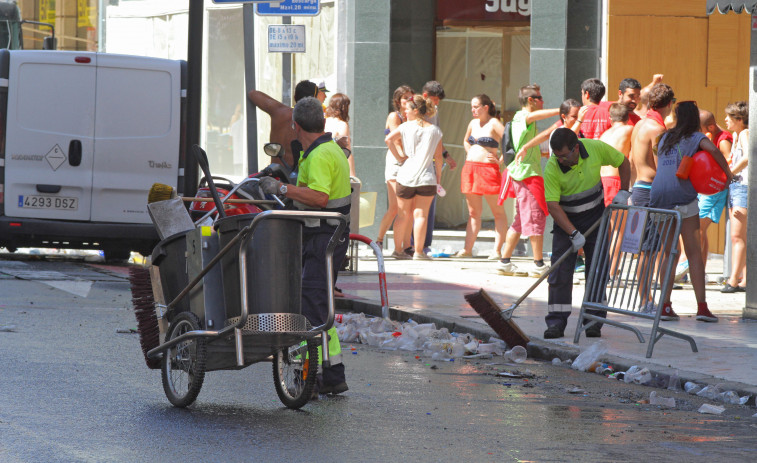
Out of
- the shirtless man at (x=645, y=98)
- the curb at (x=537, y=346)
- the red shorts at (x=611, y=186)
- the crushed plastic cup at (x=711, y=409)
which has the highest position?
the shirtless man at (x=645, y=98)

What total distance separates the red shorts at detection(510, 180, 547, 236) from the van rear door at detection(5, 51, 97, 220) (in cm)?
458

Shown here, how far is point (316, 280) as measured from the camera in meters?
7.56

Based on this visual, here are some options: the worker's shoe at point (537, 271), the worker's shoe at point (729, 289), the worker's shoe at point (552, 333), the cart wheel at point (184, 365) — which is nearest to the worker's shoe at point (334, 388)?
the cart wheel at point (184, 365)

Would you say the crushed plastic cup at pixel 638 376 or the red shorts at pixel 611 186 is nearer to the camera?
the crushed plastic cup at pixel 638 376

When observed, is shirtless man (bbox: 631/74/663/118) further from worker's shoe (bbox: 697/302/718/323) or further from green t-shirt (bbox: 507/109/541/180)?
worker's shoe (bbox: 697/302/718/323)

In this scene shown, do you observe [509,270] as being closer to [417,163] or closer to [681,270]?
[681,270]

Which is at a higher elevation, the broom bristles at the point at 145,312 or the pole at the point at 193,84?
the pole at the point at 193,84

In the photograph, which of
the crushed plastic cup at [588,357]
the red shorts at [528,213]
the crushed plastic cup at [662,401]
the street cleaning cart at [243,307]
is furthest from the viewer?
the red shorts at [528,213]

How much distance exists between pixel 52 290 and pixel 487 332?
4360 mm

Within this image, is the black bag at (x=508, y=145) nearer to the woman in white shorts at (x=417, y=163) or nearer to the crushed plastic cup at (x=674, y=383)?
the woman in white shorts at (x=417, y=163)

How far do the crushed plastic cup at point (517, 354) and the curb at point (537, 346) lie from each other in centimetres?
18

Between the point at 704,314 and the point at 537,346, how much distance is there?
6.87 ft

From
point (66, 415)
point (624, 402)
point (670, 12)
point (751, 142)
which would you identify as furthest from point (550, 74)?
point (66, 415)

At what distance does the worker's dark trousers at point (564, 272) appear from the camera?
1011 centimetres
